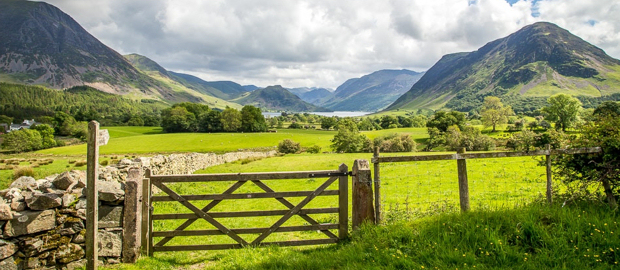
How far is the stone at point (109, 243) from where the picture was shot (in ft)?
22.3

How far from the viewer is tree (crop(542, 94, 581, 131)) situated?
95688 mm

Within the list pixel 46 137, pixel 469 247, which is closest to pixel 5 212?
pixel 469 247

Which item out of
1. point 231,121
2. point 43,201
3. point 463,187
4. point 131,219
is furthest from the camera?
point 231,121

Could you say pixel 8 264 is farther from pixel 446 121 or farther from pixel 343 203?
pixel 446 121

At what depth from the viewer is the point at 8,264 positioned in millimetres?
5988

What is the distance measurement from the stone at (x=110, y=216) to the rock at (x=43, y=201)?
81cm

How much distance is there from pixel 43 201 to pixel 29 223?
1.49 ft

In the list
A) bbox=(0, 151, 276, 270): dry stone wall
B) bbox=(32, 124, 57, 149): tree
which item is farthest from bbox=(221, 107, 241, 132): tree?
bbox=(0, 151, 276, 270): dry stone wall

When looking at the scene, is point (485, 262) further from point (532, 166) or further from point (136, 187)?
point (532, 166)

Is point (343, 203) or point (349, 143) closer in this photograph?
point (343, 203)

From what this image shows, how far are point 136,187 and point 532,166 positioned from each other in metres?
25.3

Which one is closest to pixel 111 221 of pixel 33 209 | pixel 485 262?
pixel 33 209

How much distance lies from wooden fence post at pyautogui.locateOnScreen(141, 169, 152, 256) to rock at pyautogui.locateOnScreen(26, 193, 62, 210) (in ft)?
5.17

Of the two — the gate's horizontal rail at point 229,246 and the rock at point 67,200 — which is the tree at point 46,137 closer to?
the rock at point 67,200
